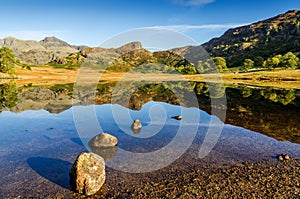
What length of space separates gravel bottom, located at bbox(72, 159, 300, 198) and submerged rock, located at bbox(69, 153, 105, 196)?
20.2 inches

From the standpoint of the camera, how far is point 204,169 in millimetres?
20688

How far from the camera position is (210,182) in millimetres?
18219

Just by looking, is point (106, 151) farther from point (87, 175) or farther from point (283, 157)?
point (283, 157)

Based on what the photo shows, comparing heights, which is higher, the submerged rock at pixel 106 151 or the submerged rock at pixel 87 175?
the submerged rock at pixel 87 175

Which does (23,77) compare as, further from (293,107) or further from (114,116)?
(293,107)

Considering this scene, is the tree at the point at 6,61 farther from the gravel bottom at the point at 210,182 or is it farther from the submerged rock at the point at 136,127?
the gravel bottom at the point at 210,182

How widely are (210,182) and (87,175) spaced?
9171mm

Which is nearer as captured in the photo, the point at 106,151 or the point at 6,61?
the point at 106,151

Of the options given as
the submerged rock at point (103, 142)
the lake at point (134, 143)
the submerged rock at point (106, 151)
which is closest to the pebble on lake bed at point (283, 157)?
the lake at point (134, 143)

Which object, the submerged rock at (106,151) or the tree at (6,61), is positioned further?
the tree at (6,61)

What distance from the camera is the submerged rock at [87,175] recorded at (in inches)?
649

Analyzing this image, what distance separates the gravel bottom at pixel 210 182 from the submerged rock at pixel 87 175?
512 mm

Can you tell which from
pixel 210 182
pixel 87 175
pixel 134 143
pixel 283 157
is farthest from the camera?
pixel 134 143

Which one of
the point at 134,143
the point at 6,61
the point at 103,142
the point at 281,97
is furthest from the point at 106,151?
the point at 6,61
